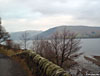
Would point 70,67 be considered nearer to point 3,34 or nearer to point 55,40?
point 55,40

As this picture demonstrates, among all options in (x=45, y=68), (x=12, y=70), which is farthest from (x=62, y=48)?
(x=45, y=68)

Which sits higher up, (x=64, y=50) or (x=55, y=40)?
(x=55, y=40)

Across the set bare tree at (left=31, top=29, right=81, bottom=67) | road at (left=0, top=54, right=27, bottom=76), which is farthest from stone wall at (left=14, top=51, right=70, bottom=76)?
bare tree at (left=31, top=29, right=81, bottom=67)

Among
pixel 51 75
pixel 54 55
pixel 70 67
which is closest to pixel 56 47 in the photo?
pixel 54 55

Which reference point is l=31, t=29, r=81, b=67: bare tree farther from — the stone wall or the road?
the stone wall

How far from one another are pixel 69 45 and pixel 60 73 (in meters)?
25.9

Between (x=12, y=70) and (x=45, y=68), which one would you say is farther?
(x=12, y=70)

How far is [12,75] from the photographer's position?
301 inches

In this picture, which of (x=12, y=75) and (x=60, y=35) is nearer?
(x=12, y=75)

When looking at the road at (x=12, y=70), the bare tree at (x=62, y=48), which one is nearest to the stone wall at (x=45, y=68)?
the road at (x=12, y=70)

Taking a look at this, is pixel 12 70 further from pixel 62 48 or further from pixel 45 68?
pixel 62 48

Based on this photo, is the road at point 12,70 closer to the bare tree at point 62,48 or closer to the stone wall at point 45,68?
the stone wall at point 45,68

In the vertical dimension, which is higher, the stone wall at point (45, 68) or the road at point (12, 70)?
the stone wall at point (45, 68)

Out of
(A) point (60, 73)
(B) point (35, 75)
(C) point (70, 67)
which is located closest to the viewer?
(A) point (60, 73)
